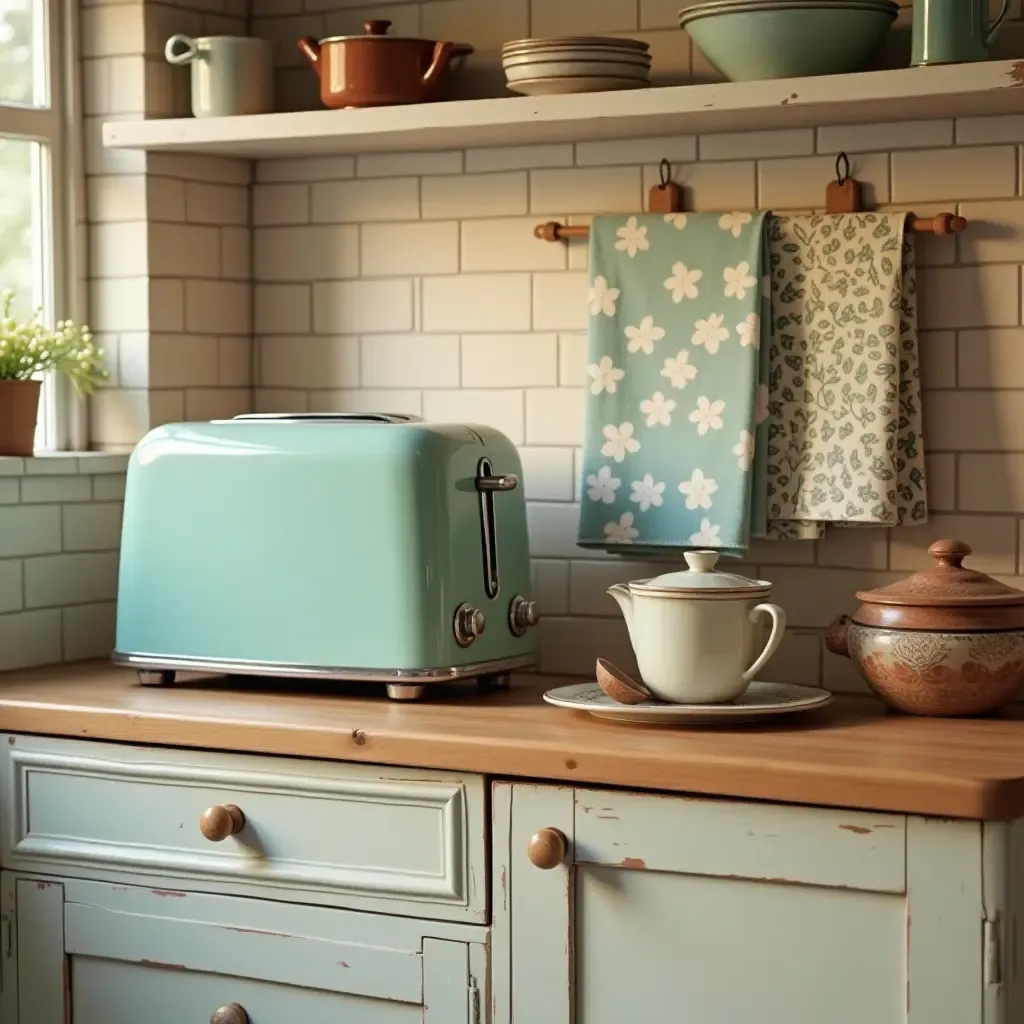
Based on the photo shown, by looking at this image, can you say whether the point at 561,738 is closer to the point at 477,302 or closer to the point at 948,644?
the point at 948,644

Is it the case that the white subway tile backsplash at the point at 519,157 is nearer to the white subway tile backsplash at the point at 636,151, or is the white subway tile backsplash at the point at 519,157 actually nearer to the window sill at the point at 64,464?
the white subway tile backsplash at the point at 636,151

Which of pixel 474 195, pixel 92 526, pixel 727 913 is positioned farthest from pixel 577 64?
pixel 727 913

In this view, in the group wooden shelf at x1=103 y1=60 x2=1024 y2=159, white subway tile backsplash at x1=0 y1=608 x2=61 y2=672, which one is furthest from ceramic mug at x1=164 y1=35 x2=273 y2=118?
white subway tile backsplash at x1=0 y1=608 x2=61 y2=672

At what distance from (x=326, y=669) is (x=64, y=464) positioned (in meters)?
0.64

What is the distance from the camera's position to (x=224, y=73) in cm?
297

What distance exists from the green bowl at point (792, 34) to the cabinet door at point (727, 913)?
1059 mm

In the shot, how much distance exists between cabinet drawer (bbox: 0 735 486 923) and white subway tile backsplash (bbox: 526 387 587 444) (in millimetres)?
793

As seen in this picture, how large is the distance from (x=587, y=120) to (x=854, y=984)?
1.29 m

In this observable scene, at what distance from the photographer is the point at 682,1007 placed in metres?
2.22

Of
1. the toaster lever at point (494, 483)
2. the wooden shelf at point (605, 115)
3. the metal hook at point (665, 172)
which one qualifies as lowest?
the toaster lever at point (494, 483)

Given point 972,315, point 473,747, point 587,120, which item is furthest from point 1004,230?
point 473,747

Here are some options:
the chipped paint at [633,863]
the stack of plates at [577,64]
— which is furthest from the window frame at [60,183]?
the chipped paint at [633,863]

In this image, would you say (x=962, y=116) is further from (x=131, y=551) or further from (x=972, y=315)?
(x=131, y=551)

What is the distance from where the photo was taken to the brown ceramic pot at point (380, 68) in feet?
9.29
